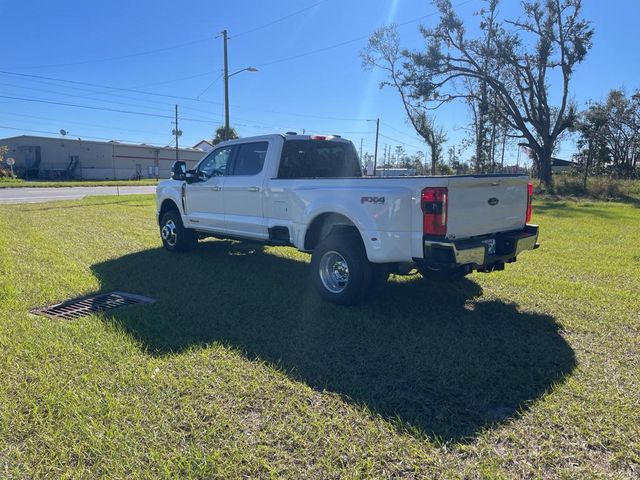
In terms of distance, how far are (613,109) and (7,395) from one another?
46978 millimetres

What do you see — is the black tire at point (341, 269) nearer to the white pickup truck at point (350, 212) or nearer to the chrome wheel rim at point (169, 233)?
the white pickup truck at point (350, 212)

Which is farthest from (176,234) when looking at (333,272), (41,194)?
(41,194)

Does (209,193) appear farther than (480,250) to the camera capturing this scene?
Yes

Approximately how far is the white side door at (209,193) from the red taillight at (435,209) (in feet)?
12.2

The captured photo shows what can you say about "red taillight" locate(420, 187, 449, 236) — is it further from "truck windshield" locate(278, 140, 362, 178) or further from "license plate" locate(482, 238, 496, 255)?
"truck windshield" locate(278, 140, 362, 178)

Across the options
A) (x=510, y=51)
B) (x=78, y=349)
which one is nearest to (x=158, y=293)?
(x=78, y=349)

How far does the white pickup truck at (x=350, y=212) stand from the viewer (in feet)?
14.1

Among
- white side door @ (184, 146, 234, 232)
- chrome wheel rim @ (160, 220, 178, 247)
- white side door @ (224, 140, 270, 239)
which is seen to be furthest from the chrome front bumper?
chrome wheel rim @ (160, 220, 178, 247)

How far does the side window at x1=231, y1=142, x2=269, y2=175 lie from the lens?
21.3 feet

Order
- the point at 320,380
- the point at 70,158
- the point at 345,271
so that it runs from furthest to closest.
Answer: the point at 70,158 < the point at 345,271 < the point at 320,380

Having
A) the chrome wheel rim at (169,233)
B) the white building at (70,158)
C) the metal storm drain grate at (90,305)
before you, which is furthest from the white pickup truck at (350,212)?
the white building at (70,158)

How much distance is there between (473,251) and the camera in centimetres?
432

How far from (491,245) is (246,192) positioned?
3384mm

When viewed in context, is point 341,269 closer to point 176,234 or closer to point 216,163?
point 216,163
